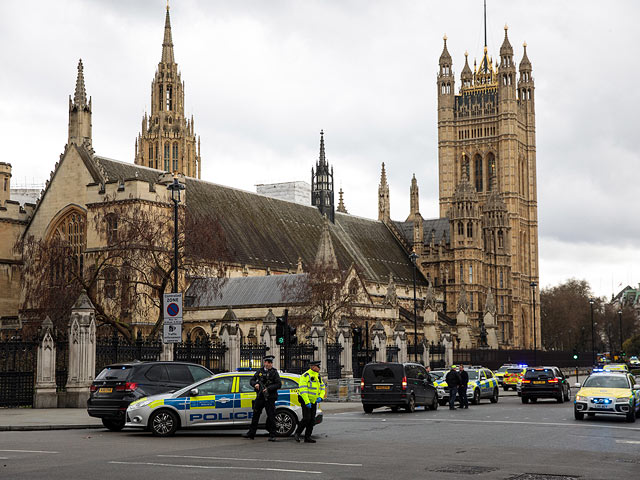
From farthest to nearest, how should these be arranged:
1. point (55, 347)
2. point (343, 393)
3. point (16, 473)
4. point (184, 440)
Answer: point (343, 393)
point (55, 347)
point (184, 440)
point (16, 473)

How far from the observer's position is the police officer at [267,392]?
1877 centimetres

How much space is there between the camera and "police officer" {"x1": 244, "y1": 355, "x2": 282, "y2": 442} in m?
18.8

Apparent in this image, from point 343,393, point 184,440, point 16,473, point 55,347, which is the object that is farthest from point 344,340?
point 16,473

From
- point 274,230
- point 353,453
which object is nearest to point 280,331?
point 353,453

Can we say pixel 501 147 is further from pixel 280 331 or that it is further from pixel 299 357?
pixel 280 331

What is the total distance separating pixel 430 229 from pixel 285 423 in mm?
89059

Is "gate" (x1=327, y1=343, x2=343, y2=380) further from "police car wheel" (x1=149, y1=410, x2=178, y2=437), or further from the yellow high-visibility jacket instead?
the yellow high-visibility jacket

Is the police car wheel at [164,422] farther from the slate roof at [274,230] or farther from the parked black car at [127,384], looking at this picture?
the slate roof at [274,230]

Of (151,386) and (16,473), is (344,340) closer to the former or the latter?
(151,386)

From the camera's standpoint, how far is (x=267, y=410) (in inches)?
746

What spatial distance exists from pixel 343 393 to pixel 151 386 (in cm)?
1894

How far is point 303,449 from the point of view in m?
17.3

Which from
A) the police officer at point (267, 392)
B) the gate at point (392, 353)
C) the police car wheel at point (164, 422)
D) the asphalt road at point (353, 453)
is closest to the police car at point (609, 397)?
the asphalt road at point (353, 453)

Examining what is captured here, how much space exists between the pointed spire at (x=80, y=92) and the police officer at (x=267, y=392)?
47.6 metres
